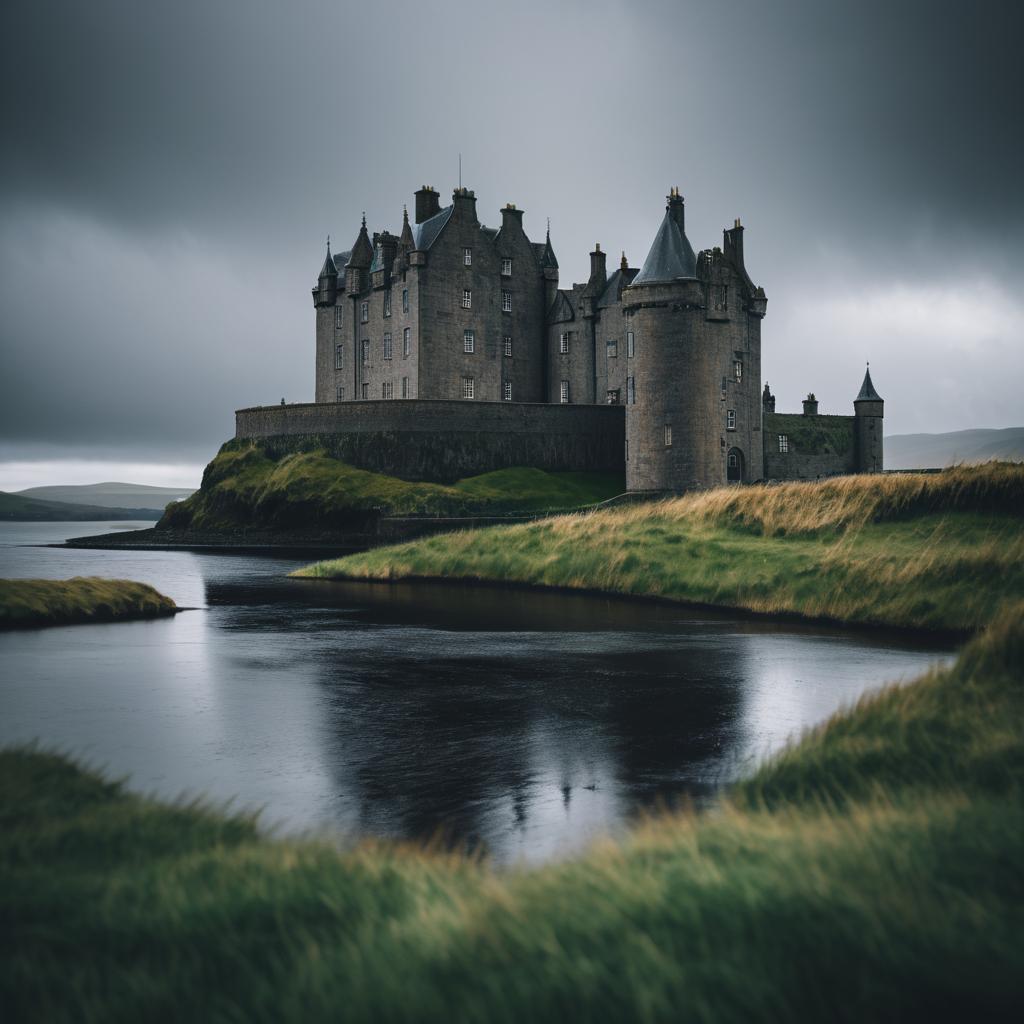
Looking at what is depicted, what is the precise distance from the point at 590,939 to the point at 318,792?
4.33 metres

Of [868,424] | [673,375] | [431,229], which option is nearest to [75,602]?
[673,375]

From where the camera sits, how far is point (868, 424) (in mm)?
70000

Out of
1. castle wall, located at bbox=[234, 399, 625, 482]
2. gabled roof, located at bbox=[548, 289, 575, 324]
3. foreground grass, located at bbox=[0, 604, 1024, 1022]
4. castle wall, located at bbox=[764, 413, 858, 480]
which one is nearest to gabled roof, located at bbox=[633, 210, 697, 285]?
castle wall, located at bbox=[234, 399, 625, 482]

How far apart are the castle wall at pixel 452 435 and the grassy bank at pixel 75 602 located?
36.4 metres

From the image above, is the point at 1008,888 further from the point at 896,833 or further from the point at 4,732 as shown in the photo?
the point at 4,732

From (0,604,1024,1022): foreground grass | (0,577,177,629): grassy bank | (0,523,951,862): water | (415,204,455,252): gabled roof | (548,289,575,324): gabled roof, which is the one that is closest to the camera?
(0,604,1024,1022): foreground grass

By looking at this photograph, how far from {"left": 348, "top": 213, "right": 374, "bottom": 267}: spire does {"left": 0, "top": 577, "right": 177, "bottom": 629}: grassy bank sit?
1994 inches

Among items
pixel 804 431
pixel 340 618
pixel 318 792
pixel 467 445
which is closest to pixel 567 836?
pixel 318 792

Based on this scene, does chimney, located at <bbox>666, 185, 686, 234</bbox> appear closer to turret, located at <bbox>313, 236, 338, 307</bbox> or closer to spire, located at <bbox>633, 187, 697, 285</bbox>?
spire, located at <bbox>633, 187, 697, 285</bbox>

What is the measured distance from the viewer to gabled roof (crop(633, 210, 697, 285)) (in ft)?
169

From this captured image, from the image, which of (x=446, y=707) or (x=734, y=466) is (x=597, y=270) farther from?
(x=446, y=707)

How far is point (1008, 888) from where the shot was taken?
372 centimetres

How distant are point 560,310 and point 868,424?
74.4 feet

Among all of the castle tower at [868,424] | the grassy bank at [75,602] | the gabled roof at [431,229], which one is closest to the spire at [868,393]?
the castle tower at [868,424]
